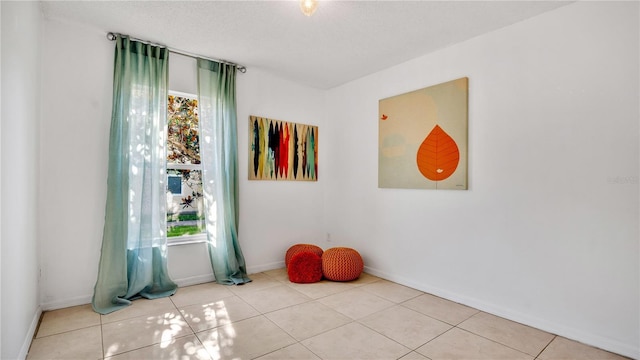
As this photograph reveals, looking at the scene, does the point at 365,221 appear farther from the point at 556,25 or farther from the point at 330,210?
the point at 556,25

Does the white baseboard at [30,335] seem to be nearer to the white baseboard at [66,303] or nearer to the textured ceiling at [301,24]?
the white baseboard at [66,303]

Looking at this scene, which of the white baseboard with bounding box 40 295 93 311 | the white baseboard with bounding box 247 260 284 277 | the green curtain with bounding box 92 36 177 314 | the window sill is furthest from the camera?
the white baseboard with bounding box 247 260 284 277

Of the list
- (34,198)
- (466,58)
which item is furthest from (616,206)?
(34,198)

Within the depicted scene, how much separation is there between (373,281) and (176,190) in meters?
2.37

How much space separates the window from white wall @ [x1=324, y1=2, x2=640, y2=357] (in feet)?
7.53

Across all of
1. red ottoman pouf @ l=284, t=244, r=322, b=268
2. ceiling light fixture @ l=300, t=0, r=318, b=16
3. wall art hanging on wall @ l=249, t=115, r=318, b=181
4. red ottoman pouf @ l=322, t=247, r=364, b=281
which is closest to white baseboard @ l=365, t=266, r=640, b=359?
red ottoman pouf @ l=322, t=247, r=364, b=281

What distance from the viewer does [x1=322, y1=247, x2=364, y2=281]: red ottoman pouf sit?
11.6 ft

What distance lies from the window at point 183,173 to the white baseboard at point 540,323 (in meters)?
2.41

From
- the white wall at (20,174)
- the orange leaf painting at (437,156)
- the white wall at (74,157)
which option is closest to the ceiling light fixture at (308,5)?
the white wall at (20,174)

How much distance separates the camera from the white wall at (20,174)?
5.36 ft

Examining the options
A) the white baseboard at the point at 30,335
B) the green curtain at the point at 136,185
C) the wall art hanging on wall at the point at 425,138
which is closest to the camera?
the white baseboard at the point at 30,335

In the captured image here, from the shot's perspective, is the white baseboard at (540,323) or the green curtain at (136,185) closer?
the white baseboard at (540,323)

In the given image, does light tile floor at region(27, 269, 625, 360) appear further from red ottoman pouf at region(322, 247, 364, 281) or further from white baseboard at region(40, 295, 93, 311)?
red ottoman pouf at region(322, 247, 364, 281)

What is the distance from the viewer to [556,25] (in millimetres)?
2434
